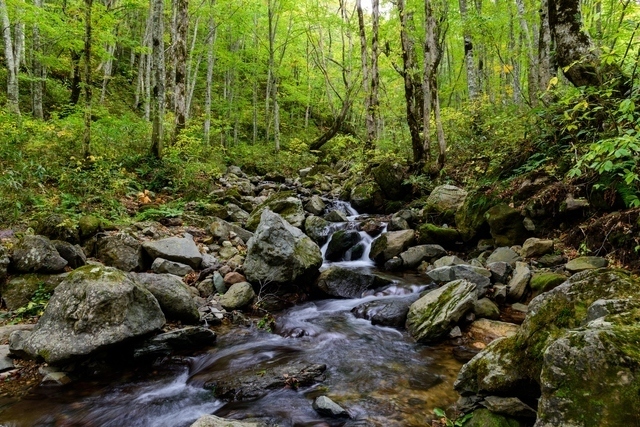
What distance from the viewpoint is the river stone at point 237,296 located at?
22.7 ft

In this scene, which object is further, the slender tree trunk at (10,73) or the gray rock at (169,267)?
the slender tree trunk at (10,73)

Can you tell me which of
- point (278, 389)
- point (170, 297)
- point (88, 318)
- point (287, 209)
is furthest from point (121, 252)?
point (287, 209)

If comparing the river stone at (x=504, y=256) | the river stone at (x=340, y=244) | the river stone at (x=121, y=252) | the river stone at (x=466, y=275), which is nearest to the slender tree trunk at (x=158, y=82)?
the river stone at (x=121, y=252)

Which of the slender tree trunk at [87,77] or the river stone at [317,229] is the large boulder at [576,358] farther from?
the slender tree trunk at [87,77]

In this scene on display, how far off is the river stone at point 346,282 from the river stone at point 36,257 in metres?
4.80

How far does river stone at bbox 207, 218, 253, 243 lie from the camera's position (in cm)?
932

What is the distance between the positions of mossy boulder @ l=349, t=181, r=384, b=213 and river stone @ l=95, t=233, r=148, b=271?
7791 millimetres

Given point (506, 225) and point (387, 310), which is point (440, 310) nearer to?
point (387, 310)

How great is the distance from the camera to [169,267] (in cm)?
736

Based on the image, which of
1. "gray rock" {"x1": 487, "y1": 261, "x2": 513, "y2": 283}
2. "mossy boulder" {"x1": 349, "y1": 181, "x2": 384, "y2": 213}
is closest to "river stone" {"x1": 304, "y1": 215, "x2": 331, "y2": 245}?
"mossy boulder" {"x1": 349, "y1": 181, "x2": 384, "y2": 213}

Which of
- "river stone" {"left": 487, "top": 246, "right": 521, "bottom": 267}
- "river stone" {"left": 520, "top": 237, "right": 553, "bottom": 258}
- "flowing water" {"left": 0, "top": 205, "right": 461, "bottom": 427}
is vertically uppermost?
"river stone" {"left": 520, "top": 237, "right": 553, "bottom": 258}

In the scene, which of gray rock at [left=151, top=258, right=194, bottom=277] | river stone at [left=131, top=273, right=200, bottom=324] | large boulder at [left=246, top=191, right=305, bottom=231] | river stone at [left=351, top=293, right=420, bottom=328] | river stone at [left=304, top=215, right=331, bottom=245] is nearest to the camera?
river stone at [left=131, top=273, right=200, bottom=324]

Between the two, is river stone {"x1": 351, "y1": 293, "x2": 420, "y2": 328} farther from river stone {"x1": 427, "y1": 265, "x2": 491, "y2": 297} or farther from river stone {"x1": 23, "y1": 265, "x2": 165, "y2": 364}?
river stone {"x1": 23, "y1": 265, "x2": 165, "y2": 364}

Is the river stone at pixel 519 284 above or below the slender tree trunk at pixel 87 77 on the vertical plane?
below
